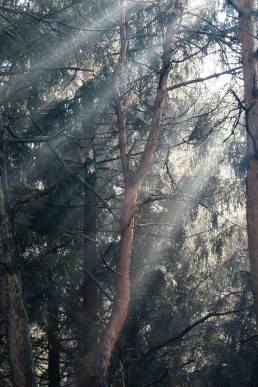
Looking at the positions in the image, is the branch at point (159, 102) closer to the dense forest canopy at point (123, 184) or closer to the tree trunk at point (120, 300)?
the dense forest canopy at point (123, 184)

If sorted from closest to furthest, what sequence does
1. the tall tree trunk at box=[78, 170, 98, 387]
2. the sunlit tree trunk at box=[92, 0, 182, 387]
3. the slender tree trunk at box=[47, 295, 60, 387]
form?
the sunlit tree trunk at box=[92, 0, 182, 387] → the slender tree trunk at box=[47, 295, 60, 387] → the tall tree trunk at box=[78, 170, 98, 387]

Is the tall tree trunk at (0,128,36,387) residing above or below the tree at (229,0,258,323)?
below

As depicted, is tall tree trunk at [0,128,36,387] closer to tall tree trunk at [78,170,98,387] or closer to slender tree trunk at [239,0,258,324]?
slender tree trunk at [239,0,258,324]

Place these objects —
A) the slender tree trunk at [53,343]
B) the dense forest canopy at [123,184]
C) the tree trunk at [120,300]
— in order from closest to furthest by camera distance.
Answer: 1. the dense forest canopy at [123,184]
2. the tree trunk at [120,300]
3. the slender tree trunk at [53,343]

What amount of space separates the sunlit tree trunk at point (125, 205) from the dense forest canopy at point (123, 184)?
0.03m

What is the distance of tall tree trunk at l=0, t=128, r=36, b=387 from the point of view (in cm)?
750

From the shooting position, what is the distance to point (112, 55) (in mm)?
11195

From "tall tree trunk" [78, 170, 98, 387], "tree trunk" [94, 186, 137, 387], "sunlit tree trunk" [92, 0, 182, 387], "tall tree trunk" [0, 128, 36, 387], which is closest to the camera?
"tall tree trunk" [0, 128, 36, 387]

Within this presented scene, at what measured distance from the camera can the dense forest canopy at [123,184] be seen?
8305mm

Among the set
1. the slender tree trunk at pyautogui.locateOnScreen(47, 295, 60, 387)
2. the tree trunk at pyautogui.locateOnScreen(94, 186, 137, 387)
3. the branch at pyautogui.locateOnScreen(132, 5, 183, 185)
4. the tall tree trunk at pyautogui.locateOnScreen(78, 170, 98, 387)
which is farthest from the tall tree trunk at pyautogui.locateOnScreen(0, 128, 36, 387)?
the tall tree trunk at pyautogui.locateOnScreen(78, 170, 98, 387)

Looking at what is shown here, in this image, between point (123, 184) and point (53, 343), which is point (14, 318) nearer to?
point (53, 343)

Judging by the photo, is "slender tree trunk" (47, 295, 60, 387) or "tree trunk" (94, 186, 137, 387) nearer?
"tree trunk" (94, 186, 137, 387)

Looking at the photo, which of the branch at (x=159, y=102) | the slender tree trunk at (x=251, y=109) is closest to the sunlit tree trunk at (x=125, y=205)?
the branch at (x=159, y=102)

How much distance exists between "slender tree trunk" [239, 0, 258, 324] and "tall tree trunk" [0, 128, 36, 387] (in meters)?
3.19
